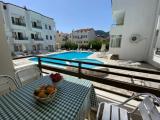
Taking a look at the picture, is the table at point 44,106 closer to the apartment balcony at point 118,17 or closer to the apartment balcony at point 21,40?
the apartment balcony at point 118,17

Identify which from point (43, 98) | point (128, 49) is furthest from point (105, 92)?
point (128, 49)

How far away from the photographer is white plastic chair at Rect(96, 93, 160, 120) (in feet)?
3.08

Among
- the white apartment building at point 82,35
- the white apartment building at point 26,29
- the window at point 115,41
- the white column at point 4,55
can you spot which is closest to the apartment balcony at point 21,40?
the white apartment building at point 26,29

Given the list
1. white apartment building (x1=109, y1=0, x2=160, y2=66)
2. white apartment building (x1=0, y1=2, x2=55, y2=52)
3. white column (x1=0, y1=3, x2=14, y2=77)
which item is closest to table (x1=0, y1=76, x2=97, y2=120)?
white column (x1=0, y1=3, x2=14, y2=77)

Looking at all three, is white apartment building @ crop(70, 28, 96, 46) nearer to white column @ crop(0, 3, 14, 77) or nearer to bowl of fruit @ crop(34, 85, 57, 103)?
white column @ crop(0, 3, 14, 77)

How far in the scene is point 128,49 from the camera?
8.60 metres

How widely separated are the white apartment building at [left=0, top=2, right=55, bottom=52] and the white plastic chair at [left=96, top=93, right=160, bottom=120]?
1325 centimetres

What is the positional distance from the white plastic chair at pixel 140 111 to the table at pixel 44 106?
32 centimetres

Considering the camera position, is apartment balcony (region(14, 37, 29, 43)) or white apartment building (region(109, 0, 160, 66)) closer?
white apartment building (region(109, 0, 160, 66))

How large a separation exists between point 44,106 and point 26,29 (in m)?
17.2

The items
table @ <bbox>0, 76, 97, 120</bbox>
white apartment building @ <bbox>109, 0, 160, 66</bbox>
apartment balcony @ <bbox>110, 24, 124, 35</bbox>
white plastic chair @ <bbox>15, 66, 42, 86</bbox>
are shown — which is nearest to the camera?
table @ <bbox>0, 76, 97, 120</bbox>

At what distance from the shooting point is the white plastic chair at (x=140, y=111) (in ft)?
3.08

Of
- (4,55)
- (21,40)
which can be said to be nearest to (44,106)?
(4,55)

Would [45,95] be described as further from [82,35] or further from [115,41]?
[82,35]
